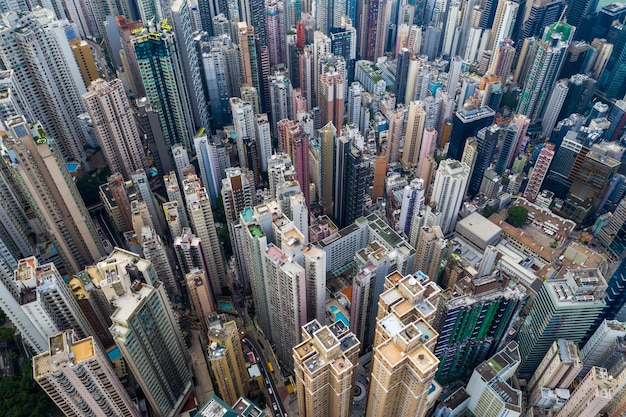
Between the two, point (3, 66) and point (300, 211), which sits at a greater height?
point (3, 66)

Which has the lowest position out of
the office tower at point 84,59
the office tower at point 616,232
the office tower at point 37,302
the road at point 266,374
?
the road at point 266,374

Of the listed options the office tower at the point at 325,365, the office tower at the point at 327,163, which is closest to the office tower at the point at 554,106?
the office tower at the point at 327,163

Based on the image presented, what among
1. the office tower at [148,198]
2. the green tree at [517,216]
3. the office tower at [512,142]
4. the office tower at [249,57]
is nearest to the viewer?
the office tower at [148,198]

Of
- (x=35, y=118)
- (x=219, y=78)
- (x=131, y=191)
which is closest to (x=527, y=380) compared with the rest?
(x=131, y=191)

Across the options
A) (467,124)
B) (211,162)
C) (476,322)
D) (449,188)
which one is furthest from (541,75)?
(211,162)

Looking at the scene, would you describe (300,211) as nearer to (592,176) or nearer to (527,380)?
(527,380)

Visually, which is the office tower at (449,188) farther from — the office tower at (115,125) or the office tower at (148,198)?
the office tower at (115,125)
